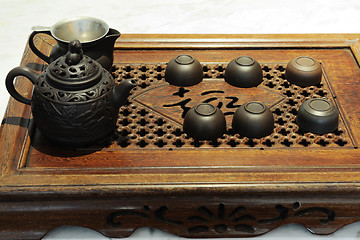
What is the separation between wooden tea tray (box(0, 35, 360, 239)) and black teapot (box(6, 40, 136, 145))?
2.5 inches

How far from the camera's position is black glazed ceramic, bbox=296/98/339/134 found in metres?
1.44

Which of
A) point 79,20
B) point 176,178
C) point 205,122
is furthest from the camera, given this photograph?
point 79,20

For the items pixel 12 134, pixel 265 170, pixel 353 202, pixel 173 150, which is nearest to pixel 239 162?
pixel 265 170

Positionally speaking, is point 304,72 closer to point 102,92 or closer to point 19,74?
point 102,92

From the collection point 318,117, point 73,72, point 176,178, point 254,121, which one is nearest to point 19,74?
point 73,72

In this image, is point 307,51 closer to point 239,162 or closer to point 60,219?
point 239,162

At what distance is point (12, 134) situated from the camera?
142 cm

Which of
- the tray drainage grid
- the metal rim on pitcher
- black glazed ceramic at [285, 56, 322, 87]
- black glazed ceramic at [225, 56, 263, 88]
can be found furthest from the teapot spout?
black glazed ceramic at [285, 56, 322, 87]

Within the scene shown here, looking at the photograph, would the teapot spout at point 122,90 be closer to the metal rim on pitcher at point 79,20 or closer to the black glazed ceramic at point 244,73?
the metal rim on pitcher at point 79,20

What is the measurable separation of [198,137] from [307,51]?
2.03ft

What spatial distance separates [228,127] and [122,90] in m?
0.32

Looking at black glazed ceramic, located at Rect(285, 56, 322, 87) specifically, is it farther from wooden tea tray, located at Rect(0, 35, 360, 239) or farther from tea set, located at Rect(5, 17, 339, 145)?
wooden tea tray, located at Rect(0, 35, 360, 239)

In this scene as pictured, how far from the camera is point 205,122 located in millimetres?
1402

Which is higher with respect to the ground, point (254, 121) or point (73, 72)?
point (73, 72)
